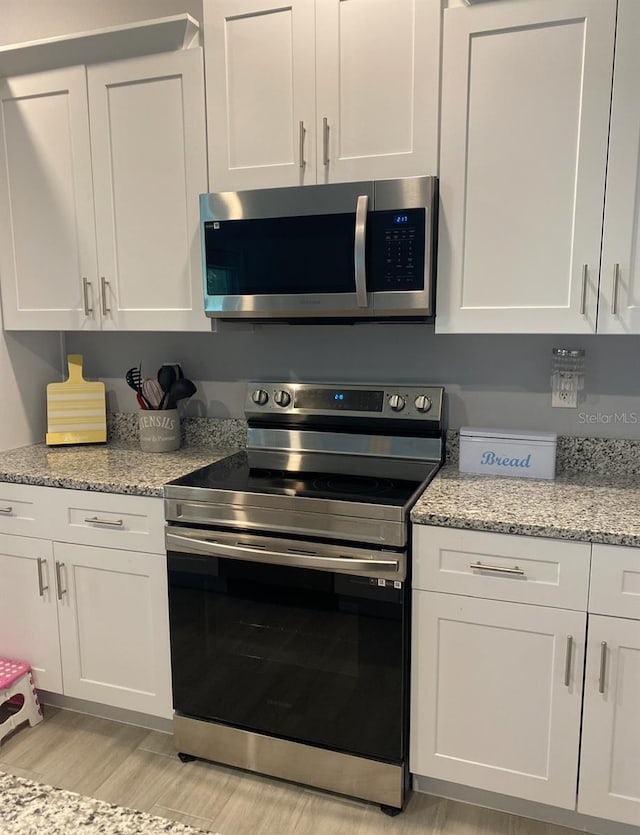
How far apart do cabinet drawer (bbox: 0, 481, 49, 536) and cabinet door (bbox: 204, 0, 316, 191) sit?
1229mm

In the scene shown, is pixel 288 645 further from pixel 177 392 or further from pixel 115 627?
pixel 177 392

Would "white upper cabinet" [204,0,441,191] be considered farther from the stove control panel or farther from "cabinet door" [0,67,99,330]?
the stove control panel

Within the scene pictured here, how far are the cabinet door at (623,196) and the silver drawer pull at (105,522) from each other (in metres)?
1.59

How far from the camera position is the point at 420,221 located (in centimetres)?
189

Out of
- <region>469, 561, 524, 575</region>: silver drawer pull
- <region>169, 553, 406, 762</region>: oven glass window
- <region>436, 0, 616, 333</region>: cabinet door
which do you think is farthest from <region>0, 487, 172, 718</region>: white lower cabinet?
<region>436, 0, 616, 333</region>: cabinet door

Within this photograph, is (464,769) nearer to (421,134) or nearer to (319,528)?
(319,528)

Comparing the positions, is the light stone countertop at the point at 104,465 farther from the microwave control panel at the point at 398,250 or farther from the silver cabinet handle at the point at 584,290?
the silver cabinet handle at the point at 584,290

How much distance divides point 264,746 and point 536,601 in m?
0.96

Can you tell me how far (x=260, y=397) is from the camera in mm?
2420

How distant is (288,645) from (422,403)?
91 centimetres

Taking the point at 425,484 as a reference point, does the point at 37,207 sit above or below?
above

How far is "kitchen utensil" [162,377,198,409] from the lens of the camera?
247cm

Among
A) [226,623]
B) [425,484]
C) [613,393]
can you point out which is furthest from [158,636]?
[613,393]

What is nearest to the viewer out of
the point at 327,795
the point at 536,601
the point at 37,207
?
the point at 536,601
